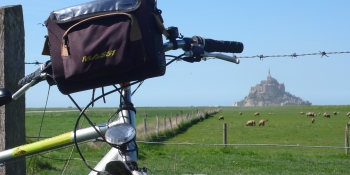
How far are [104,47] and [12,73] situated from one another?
85.7 inches

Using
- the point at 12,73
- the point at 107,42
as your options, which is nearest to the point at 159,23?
the point at 107,42

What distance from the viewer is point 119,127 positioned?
214 centimetres

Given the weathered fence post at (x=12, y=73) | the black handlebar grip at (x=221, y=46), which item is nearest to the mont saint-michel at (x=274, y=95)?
the weathered fence post at (x=12, y=73)

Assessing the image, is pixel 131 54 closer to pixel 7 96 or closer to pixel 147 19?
pixel 147 19

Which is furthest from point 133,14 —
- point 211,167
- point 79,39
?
point 211,167

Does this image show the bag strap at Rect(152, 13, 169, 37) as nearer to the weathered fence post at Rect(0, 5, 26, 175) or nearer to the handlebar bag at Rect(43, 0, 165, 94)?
the handlebar bag at Rect(43, 0, 165, 94)

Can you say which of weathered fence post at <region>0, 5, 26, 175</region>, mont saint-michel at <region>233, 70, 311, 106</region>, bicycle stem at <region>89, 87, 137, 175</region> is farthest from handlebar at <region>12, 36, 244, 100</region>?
mont saint-michel at <region>233, 70, 311, 106</region>

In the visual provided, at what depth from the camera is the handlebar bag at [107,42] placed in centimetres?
214

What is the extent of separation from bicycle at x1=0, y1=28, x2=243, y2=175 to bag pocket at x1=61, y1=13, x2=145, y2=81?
179 mm

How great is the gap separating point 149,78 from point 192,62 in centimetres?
36

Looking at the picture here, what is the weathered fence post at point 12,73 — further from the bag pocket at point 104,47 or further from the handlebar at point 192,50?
the bag pocket at point 104,47

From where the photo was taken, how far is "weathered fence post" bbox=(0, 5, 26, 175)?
405 cm

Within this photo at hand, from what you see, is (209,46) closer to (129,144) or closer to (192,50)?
(192,50)

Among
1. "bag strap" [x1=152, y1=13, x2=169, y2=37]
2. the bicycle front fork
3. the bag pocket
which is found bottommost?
the bicycle front fork
